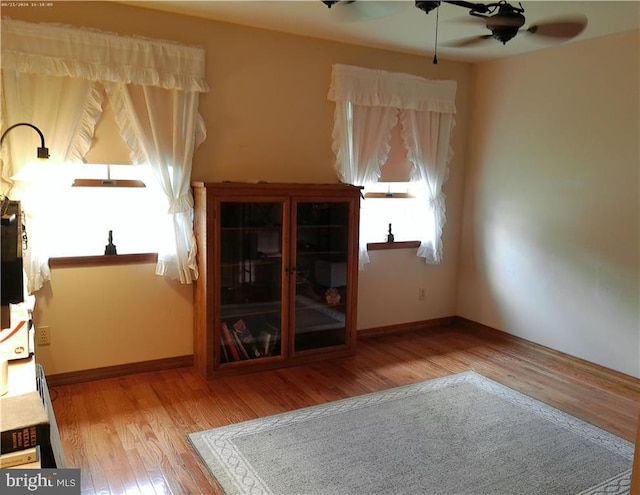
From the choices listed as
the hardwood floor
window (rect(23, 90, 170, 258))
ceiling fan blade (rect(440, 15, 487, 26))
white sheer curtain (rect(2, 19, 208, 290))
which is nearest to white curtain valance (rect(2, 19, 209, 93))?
white sheer curtain (rect(2, 19, 208, 290))

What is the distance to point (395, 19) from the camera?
136 inches

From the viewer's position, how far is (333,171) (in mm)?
4168

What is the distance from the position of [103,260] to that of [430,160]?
2802mm

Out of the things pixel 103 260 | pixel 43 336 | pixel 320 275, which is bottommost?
pixel 43 336

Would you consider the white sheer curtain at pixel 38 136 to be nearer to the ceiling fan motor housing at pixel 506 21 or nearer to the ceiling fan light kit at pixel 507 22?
the ceiling fan light kit at pixel 507 22

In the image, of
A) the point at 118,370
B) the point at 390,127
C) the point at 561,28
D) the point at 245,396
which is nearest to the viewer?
the point at 561,28

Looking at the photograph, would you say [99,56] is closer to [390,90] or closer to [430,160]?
[390,90]

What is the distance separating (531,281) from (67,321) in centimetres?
355

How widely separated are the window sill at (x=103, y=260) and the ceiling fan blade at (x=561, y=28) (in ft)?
9.04

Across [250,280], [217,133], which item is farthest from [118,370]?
[217,133]

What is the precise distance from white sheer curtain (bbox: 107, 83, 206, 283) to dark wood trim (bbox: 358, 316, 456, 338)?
5.60ft

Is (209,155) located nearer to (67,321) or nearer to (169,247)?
(169,247)

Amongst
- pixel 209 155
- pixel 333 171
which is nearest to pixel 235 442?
pixel 209 155

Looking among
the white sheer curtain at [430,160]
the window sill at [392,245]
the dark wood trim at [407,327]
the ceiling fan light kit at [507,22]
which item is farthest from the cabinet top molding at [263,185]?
the dark wood trim at [407,327]
